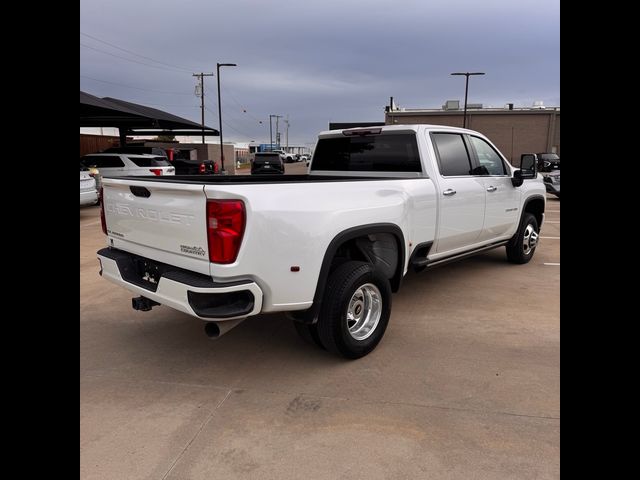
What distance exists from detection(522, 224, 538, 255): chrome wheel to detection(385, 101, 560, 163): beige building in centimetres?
4270

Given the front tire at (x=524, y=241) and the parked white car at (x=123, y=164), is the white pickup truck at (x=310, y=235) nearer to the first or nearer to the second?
the front tire at (x=524, y=241)

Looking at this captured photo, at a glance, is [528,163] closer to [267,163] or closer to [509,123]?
[267,163]

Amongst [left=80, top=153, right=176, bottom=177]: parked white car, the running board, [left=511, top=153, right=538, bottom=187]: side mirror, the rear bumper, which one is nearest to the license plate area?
the rear bumper

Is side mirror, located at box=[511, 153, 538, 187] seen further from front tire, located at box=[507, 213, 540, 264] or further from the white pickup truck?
the white pickup truck

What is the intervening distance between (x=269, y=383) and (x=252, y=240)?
117cm

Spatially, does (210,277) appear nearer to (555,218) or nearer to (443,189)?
(443,189)

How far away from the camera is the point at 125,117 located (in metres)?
18.8

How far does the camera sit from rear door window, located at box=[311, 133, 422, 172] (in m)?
4.93

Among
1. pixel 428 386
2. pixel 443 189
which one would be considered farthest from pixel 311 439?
pixel 443 189

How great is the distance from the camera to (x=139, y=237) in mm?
3611

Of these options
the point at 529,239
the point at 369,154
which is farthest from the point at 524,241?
the point at 369,154

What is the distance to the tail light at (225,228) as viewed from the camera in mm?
2900

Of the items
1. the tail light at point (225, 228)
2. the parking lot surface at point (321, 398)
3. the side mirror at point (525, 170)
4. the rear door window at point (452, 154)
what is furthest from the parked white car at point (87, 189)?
the tail light at point (225, 228)

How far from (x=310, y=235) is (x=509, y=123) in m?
51.1
